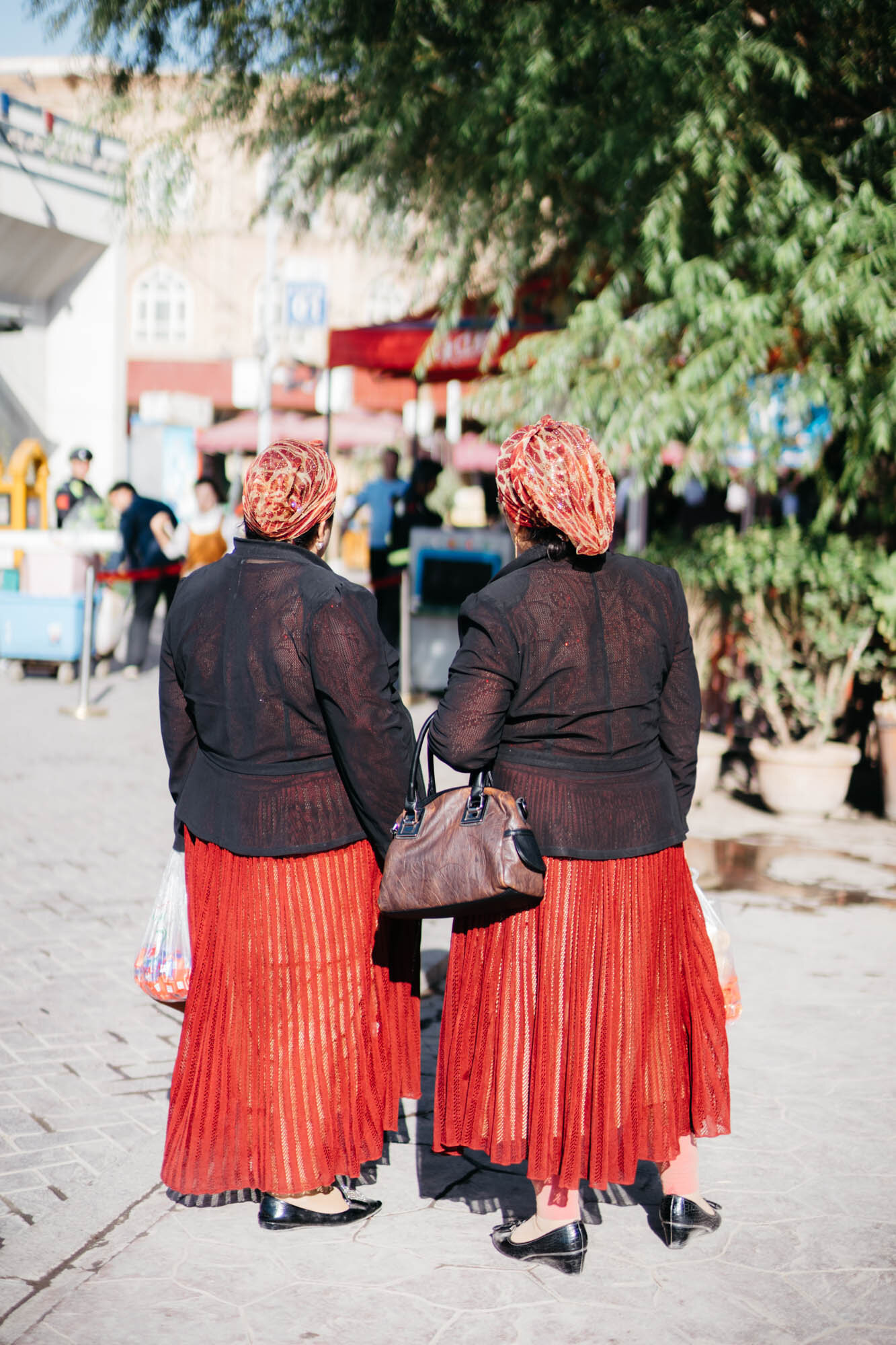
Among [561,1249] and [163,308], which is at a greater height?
[163,308]

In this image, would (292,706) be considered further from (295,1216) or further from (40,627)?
(40,627)

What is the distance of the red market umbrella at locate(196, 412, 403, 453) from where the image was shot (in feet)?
92.0

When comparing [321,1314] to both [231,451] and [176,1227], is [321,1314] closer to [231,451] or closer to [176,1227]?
[176,1227]

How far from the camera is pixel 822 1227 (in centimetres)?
339

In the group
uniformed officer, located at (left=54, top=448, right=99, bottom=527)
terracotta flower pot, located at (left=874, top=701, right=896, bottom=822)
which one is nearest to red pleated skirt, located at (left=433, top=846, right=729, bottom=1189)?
terracotta flower pot, located at (left=874, top=701, right=896, bottom=822)

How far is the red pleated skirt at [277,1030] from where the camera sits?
126 inches

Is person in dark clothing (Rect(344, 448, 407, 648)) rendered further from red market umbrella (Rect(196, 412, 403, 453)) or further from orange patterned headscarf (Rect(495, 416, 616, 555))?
red market umbrella (Rect(196, 412, 403, 453))

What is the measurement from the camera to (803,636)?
819 centimetres

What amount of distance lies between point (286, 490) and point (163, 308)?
4108 centimetres

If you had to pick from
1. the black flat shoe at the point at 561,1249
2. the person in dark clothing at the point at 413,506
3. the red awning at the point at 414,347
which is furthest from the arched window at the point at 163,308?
the black flat shoe at the point at 561,1249

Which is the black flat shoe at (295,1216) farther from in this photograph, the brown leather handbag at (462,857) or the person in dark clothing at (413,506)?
the person in dark clothing at (413,506)

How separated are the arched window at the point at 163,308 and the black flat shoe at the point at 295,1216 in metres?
40.7

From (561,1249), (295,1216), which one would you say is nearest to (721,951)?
(561,1249)

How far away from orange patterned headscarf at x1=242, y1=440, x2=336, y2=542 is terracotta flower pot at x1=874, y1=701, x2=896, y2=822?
18.1 ft
